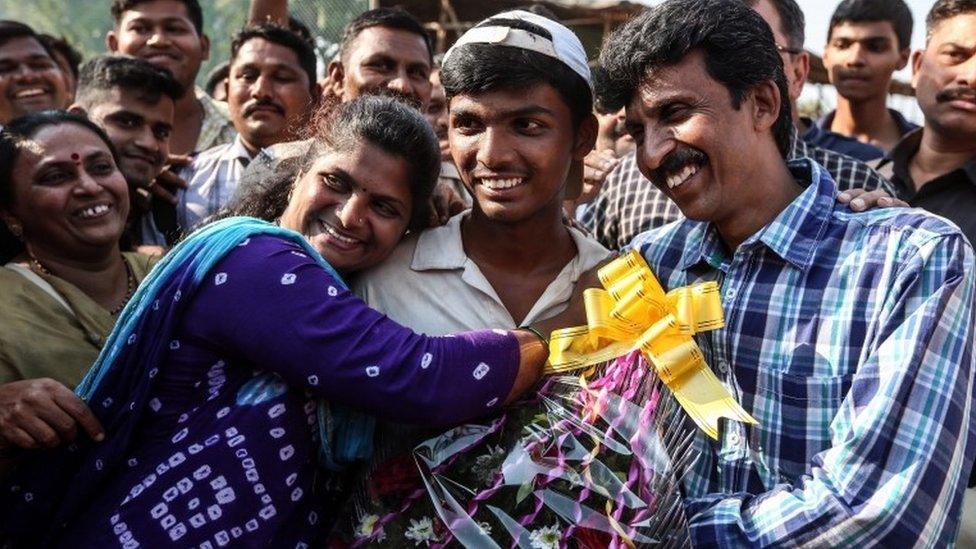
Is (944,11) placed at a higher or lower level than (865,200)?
higher

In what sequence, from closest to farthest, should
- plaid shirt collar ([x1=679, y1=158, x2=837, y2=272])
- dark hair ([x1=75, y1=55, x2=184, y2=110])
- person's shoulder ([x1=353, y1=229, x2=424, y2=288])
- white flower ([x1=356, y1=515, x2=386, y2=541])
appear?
white flower ([x1=356, y1=515, x2=386, y2=541]) → plaid shirt collar ([x1=679, y1=158, x2=837, y2=272]) → person's shoulder ([x1=353, y1=229, x2=424, y2=288]) → dark hair ([x1=75, y1=55, x2=184, y2=110])

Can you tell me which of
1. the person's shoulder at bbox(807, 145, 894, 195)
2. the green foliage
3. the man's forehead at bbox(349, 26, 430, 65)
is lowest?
the green foliage

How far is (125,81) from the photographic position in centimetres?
462

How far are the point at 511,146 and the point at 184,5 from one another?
145 inches

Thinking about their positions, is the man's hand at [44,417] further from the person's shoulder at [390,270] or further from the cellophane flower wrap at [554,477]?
the person's shoulder at [390,270]

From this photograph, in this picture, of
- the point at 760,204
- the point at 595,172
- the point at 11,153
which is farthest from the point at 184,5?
the point at 760,204

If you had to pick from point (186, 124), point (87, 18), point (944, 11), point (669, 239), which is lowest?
point (87, 18)

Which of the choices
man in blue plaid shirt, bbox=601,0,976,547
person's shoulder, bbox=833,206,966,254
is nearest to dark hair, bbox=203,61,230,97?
man in blue plaid shirt, bbox=601,0,976,547

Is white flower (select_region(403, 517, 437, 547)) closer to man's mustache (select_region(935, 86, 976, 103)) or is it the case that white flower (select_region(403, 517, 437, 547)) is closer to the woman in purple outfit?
the woman in purple outfit

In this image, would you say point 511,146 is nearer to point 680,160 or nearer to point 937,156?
point 680,160

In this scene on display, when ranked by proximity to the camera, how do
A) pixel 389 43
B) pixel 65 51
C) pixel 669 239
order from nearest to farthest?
pixel 669 239 → pixel 389 43 → pixel 65 51

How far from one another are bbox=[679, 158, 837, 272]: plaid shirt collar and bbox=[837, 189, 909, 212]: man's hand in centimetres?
4

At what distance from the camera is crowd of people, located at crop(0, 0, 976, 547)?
226 cm

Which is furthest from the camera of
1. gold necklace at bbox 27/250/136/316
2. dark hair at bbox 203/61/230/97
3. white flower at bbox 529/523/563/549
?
dark hair at bbox 203/61/230/97
